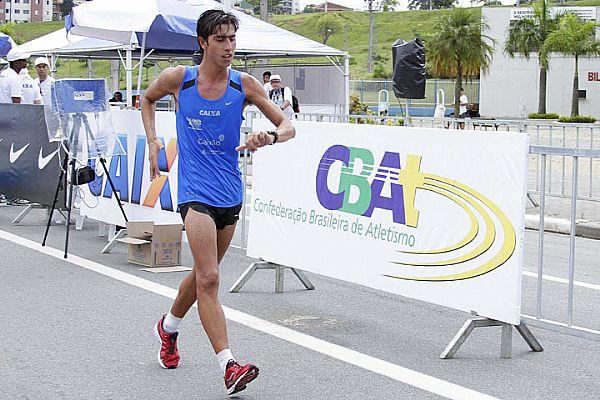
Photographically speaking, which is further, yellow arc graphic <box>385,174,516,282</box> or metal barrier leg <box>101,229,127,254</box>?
metal barrier leg <box>101,229,127,254</box>

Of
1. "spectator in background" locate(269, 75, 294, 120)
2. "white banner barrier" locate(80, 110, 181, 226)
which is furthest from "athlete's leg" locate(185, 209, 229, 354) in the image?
"spectator in background" locate(269, 75, 294, 120)

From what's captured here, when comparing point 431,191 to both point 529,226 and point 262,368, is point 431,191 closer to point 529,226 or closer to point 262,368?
point 262,368

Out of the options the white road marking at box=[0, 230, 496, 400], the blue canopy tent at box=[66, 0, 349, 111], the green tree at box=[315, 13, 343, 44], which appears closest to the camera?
the white road marking at box=[0, 230, 496, 400]

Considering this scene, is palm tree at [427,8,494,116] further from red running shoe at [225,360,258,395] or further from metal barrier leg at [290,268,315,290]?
red running shoe at [225,360,258,395]

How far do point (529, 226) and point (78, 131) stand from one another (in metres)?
6.31

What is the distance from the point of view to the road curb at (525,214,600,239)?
13.6 metres

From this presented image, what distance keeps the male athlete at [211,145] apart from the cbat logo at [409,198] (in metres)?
1.50

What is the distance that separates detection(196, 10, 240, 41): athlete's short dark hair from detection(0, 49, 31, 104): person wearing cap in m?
11.0

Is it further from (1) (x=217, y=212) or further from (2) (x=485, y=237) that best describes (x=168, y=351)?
(2) (x=485, y=237)

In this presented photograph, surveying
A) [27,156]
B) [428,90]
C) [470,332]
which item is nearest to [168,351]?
[470,332]

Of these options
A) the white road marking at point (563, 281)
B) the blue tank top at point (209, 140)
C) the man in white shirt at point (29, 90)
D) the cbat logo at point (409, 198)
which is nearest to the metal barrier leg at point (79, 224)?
the man in white shirt at point (29, 90)

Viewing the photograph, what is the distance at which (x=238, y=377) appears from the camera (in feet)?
18.7

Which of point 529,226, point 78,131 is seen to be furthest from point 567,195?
point 78,131

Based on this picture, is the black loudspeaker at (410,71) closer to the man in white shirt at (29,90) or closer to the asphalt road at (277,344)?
the man in white shirt at (29,90)
